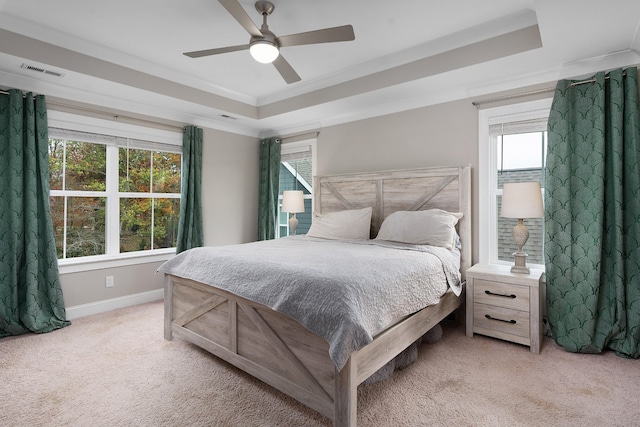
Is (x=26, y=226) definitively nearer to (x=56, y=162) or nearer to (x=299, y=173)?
(x=56, y=162)

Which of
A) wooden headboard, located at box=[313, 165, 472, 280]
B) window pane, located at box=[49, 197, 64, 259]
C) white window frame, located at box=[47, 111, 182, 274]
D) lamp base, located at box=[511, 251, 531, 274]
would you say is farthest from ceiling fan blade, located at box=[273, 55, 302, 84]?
window pane, located at box=[49, 197, 64, 259]

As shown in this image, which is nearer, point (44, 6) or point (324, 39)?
point (324, 39)

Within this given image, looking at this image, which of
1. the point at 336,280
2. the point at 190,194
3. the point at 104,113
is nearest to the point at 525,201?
the point at 336,280

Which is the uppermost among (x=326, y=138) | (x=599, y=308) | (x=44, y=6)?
(x=44, y=6)

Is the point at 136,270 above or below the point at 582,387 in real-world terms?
above

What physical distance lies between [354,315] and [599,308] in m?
2.26

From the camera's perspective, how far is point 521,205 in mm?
2719

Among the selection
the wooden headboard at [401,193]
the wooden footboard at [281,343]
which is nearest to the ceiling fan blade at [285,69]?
the wooden headboard at [401,193]

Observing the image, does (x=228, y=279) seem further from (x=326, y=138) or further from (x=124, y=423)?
(x=326, y=138)

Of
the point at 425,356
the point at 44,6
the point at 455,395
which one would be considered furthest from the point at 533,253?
the point at 44,6

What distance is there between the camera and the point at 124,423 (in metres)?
1.76

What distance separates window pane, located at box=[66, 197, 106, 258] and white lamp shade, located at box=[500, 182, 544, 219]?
13.4 ft

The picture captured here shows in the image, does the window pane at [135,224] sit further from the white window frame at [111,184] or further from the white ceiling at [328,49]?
the white ceiling at [328,49]

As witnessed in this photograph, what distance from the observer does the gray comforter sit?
65.1 inches
